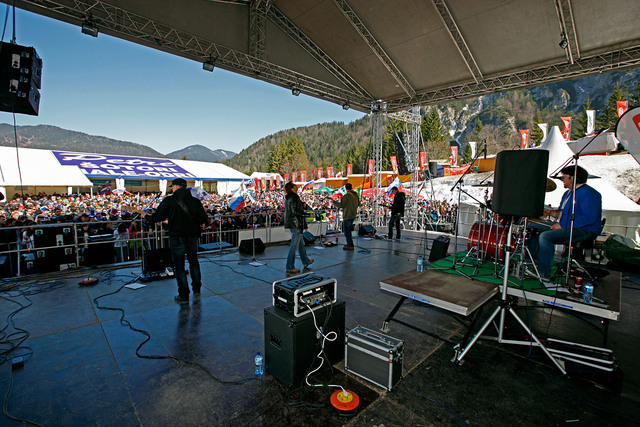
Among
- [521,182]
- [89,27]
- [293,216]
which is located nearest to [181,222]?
[293,216]

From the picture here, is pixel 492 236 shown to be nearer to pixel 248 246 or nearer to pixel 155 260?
pixel 248 246

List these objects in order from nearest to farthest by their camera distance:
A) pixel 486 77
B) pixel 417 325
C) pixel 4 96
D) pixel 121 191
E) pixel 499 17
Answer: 1. pixel 417 325
2. pixel 4 96
3. pixel 499 17
4. pixel 486 77
5. pixel 121 191

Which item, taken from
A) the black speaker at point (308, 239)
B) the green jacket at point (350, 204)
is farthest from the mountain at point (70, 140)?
the green jacket at point (350, 204)

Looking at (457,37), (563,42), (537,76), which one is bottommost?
(537,76)

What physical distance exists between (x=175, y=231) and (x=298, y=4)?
7785mm

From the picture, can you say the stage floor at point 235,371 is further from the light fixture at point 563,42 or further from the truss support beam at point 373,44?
the truss support beam at point 373,44

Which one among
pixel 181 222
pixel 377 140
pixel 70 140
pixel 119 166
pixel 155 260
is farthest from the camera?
pixel 70 140

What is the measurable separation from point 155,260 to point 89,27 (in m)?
5.39

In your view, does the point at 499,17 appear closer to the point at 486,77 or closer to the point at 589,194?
the point at 486,77

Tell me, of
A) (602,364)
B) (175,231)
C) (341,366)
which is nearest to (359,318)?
(341,366)

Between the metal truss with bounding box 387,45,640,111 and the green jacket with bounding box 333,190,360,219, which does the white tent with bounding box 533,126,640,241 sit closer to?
the metal truss with bounding box 387,45,640,111

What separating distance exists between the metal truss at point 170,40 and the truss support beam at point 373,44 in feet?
6.69

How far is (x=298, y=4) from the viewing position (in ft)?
27.8

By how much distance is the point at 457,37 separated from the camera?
→ 27.8 feet
